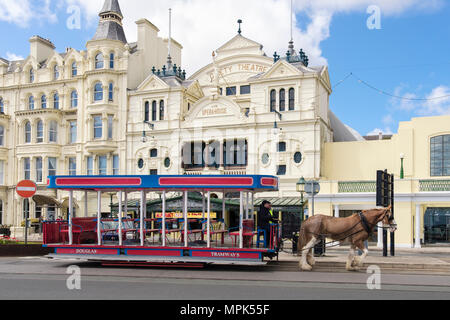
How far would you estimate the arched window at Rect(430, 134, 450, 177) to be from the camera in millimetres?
30266

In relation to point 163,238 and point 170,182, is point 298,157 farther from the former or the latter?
point 163,238

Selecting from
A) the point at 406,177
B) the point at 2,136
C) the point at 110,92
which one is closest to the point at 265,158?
the point at 406,177

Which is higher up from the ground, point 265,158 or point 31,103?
point 31,103

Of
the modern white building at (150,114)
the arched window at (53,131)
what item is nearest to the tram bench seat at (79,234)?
the modern white building at (150,114)

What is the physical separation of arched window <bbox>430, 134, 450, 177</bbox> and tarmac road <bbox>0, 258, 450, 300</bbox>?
17.4m

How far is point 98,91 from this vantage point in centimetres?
3950

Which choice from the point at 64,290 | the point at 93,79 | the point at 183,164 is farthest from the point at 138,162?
the point at 64,290

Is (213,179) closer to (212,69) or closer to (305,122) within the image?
(305,122)

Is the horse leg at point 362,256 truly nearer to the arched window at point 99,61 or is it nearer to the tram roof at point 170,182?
the tram roof at point 170,182

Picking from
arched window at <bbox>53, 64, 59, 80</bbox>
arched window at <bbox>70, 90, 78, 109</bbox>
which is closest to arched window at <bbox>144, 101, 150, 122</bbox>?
arched window at <bbox>70, 90, 78, 109</bbox>

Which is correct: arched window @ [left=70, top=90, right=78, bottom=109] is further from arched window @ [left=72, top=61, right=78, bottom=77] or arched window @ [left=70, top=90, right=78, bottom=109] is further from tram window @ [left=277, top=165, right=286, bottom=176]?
tram window @ [left=277, top=165, right=286, bottom=176]

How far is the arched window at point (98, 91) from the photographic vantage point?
39.4m

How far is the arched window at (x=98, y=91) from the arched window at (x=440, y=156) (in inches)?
969

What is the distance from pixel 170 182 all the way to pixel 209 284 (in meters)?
4.02
